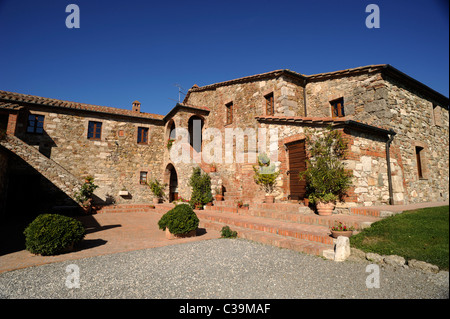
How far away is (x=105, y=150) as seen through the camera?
15352 mm

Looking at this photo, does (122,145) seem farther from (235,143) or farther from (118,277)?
(118,277)

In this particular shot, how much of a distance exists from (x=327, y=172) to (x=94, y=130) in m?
14.6

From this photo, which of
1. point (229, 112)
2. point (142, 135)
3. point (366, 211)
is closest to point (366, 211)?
point (366, 211)

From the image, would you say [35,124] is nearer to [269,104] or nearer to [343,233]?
[269,104]

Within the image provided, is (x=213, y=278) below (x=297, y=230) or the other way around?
below

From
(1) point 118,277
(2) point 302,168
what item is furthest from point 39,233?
(2) point 302,168

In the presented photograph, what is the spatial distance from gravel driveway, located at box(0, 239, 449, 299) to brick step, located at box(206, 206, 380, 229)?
1.68 metres

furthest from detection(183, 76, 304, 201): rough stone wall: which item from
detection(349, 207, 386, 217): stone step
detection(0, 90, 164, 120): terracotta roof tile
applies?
detection(0, 90, 164, 120): terracotta roof tile

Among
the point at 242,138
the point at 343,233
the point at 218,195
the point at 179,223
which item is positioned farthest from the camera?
the point at 242,138

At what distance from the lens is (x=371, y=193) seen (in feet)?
24.7

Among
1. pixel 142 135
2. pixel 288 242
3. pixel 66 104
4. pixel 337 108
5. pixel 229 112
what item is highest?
pixel 66 104

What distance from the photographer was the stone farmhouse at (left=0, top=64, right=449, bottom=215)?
28.0ft

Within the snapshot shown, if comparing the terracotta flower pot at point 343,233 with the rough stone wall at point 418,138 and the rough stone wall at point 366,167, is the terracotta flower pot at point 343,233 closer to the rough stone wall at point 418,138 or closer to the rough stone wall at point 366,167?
the rough stone wall at point 366,167
